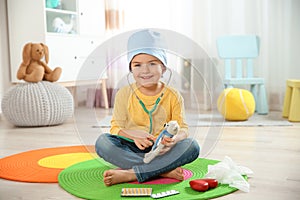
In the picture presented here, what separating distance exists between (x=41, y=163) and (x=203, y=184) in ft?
2.07

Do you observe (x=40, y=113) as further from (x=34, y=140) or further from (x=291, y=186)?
(x=291, y=186)

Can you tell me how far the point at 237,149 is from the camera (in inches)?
66.8

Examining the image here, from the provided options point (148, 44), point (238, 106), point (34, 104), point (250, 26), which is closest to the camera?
point (148, 44)

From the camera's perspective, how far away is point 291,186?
1185 millimetres

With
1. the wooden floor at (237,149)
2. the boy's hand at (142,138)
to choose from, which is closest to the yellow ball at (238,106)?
the wooden floor at (237,149)

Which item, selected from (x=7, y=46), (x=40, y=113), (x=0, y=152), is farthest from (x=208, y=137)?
(x=7, y=46)

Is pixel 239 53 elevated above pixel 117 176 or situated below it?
above

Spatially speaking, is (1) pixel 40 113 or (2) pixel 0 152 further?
(1) pixel 40 113

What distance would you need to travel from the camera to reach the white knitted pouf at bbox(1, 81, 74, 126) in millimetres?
2277

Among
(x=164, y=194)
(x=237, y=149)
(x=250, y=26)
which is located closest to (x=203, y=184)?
(x=164, y=194)

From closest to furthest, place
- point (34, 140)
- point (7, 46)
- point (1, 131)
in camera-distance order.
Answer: point (34, 140) < point (1, 131) < point (7, 46)

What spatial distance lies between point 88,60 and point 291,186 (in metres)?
0.67

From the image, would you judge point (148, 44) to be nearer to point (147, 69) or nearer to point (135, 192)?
point (147, 69)

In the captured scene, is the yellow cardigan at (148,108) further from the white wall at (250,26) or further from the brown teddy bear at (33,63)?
the white wall at (250,26)
